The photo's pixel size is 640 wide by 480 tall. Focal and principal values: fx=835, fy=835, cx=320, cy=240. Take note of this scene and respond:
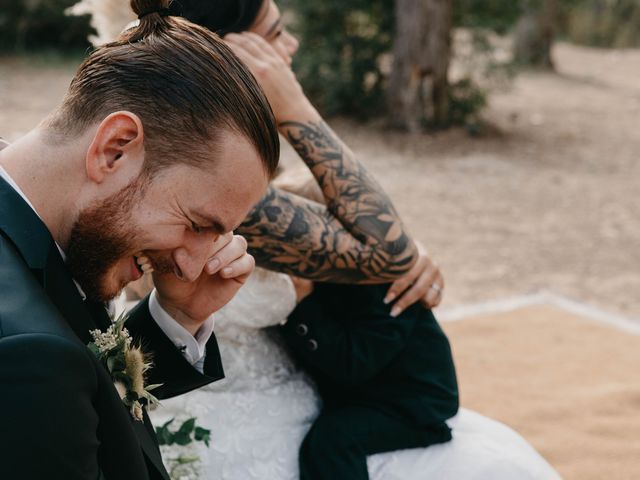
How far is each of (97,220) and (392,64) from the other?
1050 centimetres

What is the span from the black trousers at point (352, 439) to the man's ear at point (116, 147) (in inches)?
49.3

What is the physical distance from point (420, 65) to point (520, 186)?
8.73 ft

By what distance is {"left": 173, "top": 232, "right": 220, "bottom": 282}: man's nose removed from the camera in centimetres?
176

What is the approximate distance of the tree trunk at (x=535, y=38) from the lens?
1798 centimetres

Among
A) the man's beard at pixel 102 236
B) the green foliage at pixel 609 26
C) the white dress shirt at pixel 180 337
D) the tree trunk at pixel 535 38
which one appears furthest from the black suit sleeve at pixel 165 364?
the green foliage at pixel 609 26

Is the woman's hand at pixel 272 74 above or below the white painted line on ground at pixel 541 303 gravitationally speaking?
above

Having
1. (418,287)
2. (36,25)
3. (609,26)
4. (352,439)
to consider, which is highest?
(418,287)

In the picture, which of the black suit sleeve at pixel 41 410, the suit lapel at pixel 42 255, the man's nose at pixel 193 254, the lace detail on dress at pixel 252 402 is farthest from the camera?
the lace detail on dress at pixel 252 402

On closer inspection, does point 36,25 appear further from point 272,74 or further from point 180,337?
point 180,337

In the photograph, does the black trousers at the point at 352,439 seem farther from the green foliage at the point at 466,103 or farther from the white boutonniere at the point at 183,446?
the green foliage at the point at 466,103

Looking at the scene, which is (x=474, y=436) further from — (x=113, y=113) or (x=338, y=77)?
(x=338, y=77)

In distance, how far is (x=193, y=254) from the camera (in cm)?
179

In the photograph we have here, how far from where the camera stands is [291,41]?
2838 mm

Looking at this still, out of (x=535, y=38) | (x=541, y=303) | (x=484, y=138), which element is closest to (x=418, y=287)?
(x=541, y=303)
